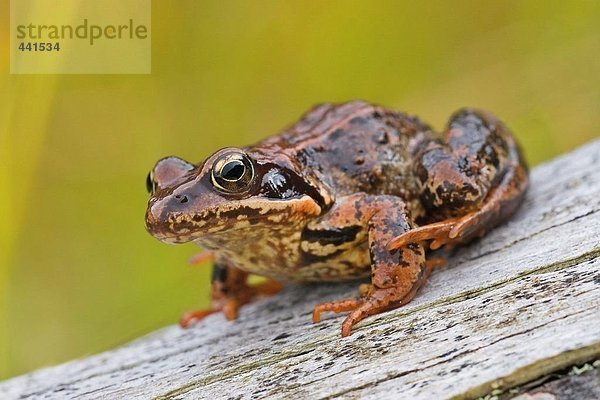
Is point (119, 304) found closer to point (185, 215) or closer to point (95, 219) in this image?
point (95, 219)

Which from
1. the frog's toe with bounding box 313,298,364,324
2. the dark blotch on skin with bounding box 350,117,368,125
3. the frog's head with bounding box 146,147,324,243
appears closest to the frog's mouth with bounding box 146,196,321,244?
the frog's head with bounding box 146,147,324,243

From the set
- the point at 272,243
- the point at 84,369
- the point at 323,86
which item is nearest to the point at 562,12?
the point at 323,86

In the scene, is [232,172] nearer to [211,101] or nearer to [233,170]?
[233,170]

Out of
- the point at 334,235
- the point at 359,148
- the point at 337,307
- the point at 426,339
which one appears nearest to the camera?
the point at 426,339

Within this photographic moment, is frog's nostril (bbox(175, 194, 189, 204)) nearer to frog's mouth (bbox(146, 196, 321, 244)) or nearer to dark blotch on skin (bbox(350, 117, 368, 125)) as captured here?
frog's mouth (bbox(146, 196, 321, 244))

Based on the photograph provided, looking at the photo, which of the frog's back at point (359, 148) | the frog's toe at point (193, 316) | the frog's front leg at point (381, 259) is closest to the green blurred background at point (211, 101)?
the frog's toe at point (193, 316)

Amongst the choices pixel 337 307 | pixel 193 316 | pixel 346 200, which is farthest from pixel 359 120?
pixel 193 316
